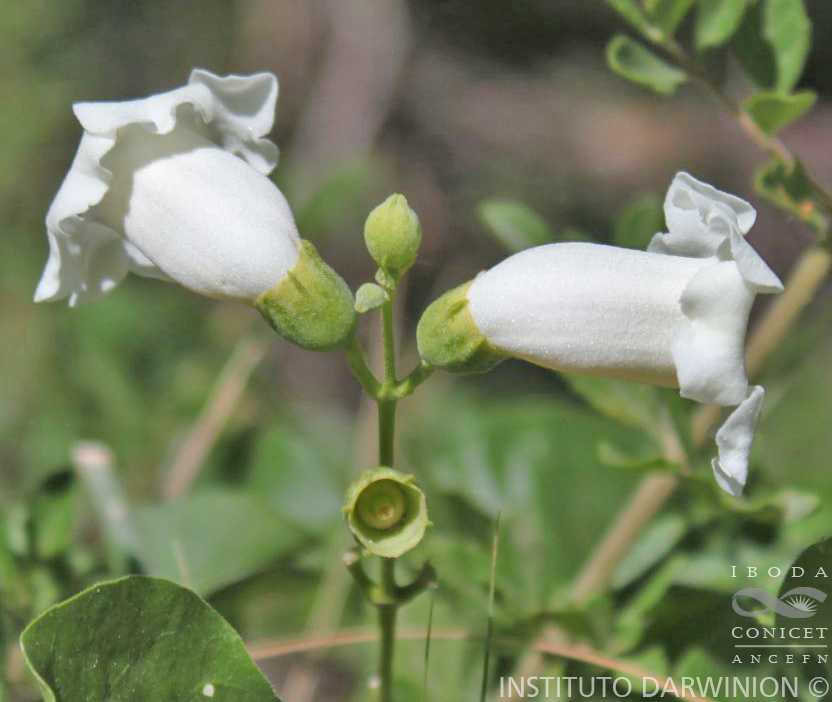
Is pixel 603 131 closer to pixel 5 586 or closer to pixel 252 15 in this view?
pixel 252 15

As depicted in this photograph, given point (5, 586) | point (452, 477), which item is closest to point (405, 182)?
point (452, 477)

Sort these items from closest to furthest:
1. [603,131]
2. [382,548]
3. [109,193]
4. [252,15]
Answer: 1. [382,548]
2. [109,193]
3. [252,15]
4. [603,131]

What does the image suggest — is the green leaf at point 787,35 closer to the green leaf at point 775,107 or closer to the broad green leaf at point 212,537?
the green leaf at point 775,107

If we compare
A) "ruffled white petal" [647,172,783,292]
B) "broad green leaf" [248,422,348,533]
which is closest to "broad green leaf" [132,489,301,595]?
"broad green leaf" [248,422,348,533]

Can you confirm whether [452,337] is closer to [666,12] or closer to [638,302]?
[638,302]

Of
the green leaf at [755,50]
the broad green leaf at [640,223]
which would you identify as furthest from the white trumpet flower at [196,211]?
the green leaf at [755,50]

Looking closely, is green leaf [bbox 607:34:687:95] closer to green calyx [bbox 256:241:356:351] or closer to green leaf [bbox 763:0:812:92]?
green leaf [bbox 763:0:812:92]

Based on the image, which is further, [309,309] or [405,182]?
[405,182]

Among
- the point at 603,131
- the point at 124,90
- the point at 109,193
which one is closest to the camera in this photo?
the point at 109,193
